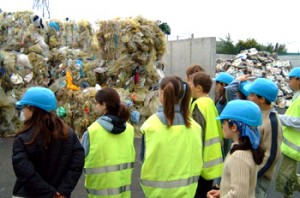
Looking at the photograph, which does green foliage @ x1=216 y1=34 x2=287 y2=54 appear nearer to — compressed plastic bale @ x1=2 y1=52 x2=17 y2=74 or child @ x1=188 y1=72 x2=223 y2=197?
compressed plastic bale @ x1=2 y1=52 x2=17 y2=74

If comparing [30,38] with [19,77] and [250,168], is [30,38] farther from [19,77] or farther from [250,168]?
[250,168]

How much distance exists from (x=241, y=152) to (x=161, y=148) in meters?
0.65

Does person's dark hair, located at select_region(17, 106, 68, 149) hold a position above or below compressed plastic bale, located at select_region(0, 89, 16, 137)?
above

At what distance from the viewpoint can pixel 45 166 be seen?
2.39 m

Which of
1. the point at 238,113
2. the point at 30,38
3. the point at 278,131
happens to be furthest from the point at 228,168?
the point at 30,38

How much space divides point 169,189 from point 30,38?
280 inches

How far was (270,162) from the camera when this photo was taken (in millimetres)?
2787

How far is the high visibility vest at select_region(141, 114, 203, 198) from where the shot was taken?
2.66 m

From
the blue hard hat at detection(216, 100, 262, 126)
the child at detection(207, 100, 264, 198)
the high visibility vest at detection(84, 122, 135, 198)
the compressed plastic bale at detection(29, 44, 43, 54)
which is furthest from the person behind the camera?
the compressed plastic bale at detection(29, 44, 43, 54)

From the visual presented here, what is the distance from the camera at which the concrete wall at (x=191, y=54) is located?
11.3 metres

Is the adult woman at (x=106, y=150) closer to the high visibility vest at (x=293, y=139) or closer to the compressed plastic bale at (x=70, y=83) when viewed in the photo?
the high visibility vest at (x=293, y=139)

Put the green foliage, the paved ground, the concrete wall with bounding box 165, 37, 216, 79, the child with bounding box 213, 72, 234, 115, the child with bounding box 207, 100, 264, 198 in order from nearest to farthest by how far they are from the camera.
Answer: the child with bounding box 207, 100, 264, 198, the child with bounding box 213, 72, 234, 115, the paved ground, the concrete wall with bounding box 165, 37, 216, 79, the green foliage

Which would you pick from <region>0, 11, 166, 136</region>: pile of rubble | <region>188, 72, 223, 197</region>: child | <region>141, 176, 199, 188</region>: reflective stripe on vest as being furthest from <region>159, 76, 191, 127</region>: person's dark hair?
<region>0, 11, 166, 136</region>: pile of rubble

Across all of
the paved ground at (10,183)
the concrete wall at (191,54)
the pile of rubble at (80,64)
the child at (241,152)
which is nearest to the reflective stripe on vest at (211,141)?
the child at (241,152)
